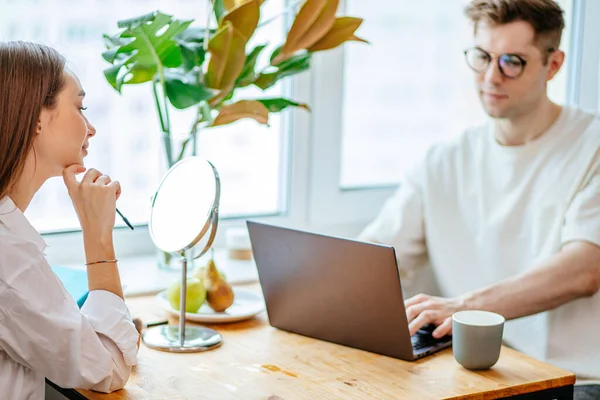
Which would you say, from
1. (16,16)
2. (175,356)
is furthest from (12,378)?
(16,16)

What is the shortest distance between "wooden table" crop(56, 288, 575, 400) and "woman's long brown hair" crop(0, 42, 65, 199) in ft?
1.25

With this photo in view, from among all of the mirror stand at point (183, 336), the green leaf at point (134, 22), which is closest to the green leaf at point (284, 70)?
the green leaf at point (134, 22)

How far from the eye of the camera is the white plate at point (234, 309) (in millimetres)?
1772

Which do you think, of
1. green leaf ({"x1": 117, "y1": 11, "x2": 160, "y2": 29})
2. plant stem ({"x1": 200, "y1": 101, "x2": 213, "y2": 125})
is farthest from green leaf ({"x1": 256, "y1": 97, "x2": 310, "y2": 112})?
green leaf ({"x1": 117, "y1": 11, "x2": 160, "y2": 29})

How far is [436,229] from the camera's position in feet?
7.30

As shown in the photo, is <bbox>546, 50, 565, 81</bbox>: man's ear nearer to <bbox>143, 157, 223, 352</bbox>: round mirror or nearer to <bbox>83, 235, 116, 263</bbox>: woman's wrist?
<bbox>143, 157, 223, 352</bbox>: round mirror

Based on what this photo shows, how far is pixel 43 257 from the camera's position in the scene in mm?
1332

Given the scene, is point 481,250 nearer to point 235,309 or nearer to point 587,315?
A: point 587,315

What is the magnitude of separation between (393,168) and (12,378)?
163 centimetres

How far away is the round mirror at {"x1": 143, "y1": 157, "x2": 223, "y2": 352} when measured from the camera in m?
1.53

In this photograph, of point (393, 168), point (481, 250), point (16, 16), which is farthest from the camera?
point (393, 168)

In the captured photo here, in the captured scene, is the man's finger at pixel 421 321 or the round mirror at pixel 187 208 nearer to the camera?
the round mirror at pixel 187 208

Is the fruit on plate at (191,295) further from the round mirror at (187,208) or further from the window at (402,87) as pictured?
the window at (402,87)

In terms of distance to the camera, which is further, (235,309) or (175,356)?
(235,309)
